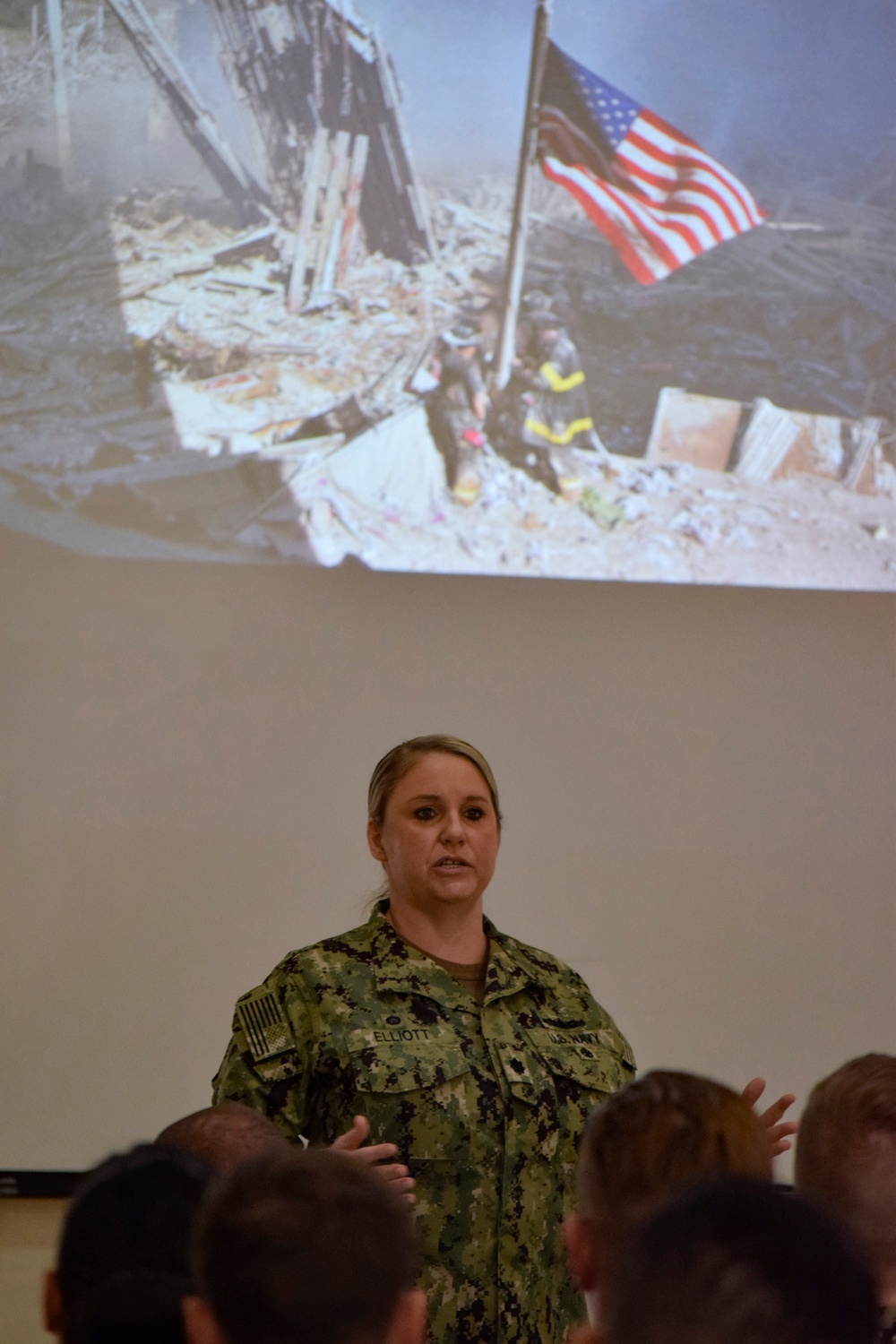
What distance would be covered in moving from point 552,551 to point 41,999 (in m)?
1.65

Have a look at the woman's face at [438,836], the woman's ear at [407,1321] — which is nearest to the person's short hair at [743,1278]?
the woman's ear at [407,1321]

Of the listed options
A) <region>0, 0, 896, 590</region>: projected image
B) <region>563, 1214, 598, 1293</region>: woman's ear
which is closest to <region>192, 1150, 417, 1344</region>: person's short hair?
<region>563, 1214, 598, 1293</region>: woman's ear

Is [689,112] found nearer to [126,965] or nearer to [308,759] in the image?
[308,759]

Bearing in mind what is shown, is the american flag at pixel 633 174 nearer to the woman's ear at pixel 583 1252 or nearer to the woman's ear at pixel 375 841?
the woman's ear at pixel 375 841

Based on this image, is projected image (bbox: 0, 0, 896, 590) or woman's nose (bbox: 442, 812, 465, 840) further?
projected image (bbox: 0, 0, 896, 590)

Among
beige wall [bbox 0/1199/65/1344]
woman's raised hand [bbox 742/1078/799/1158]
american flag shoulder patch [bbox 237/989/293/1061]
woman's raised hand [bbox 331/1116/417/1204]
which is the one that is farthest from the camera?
beige wall [bbox 0/1199/65/1344]

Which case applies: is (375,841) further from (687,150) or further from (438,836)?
(687,150)

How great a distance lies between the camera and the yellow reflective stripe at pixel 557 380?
3.30 meters

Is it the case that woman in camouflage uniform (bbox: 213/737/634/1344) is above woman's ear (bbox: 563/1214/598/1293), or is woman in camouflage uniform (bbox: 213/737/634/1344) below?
below

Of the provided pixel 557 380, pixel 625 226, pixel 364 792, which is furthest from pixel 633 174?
pixel 364 792

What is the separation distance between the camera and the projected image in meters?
3.24

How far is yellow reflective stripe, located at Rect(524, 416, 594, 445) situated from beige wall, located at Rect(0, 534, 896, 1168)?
373mm

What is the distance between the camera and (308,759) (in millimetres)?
3260

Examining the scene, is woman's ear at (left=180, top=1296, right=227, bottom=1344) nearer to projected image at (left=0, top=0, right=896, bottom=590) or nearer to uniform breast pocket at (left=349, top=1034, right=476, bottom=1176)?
uniform breast pocket at (left=349, top=1034, right=476, bottom=1176)
